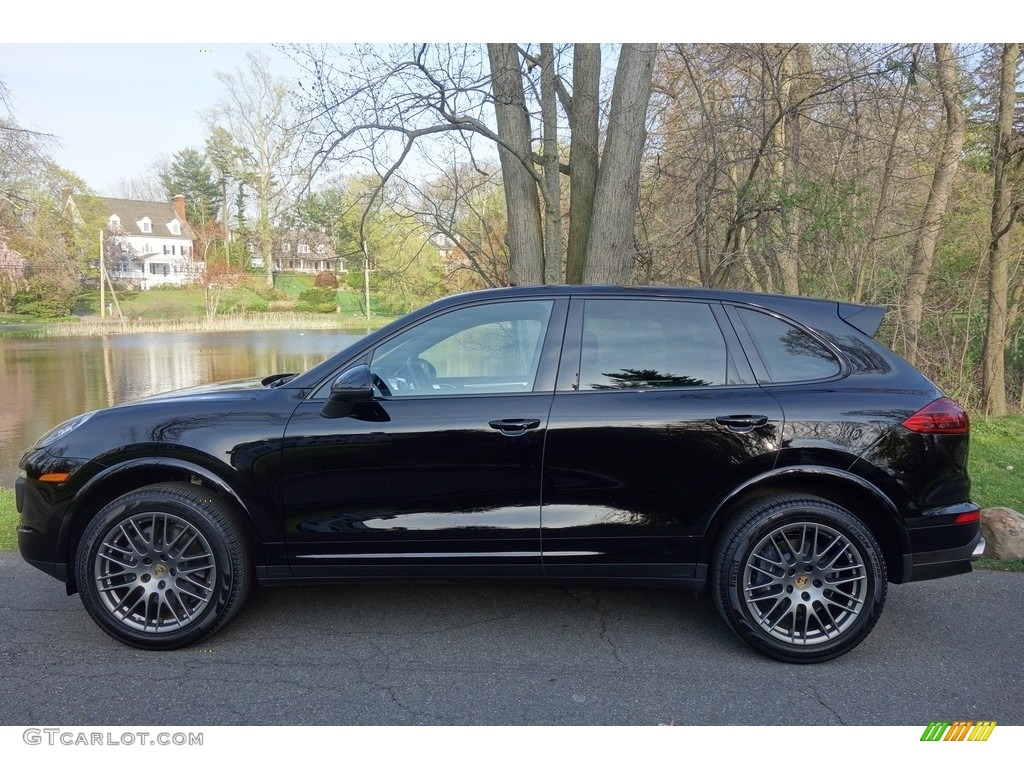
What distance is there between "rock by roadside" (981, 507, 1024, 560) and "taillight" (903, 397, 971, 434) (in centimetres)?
191

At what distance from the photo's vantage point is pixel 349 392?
3391mm

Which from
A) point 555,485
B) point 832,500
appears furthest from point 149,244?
point 832,500

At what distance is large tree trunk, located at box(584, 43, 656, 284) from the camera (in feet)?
23.9

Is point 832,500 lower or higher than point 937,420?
lower

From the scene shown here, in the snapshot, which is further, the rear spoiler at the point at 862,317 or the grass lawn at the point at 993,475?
the grass lawn at the point at 993,475

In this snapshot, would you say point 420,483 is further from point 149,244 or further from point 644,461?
point 149,244

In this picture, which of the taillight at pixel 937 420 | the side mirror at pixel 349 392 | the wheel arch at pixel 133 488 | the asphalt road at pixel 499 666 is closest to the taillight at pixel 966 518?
the taillight at pixel 937 420

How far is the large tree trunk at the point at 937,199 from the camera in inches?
372

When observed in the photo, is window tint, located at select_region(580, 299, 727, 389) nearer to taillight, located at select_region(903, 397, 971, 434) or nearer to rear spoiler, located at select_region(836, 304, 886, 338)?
rear spoiler, located at select_region(836, 304, 886, 338)

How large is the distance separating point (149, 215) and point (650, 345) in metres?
57.1

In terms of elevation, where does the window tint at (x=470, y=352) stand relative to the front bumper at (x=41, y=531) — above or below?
above

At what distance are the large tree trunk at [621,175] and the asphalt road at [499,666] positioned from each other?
391 centimetres
